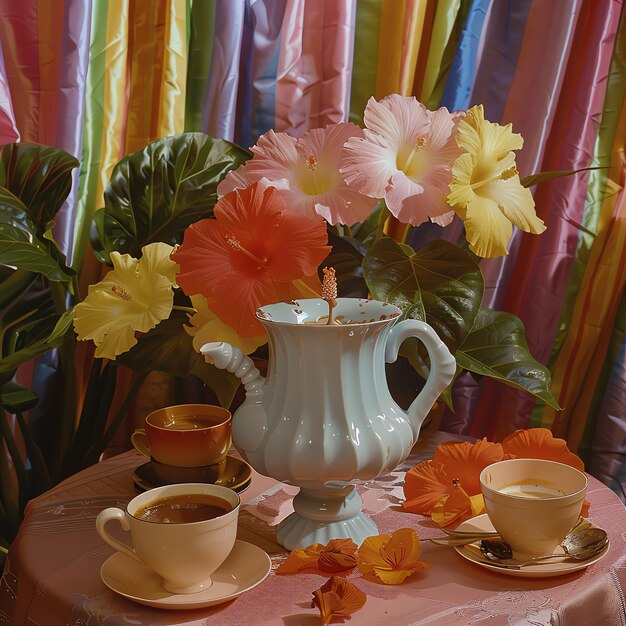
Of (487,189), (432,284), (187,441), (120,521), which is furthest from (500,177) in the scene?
(120,521)

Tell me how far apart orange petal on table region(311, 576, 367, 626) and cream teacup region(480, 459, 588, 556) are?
15 cm

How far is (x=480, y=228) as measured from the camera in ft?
3.18

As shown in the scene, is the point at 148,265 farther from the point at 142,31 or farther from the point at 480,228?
the point at 142,31

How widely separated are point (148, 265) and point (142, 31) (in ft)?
1.94

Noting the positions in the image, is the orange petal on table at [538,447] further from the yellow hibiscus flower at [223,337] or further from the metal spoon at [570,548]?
the yellow hibiscus flower at [223,337]

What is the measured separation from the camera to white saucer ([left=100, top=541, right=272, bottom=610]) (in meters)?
0.70

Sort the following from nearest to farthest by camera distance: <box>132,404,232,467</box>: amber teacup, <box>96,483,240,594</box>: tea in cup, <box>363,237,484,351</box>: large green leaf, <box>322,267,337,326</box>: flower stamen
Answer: <box>96,483,240,594</box>: tea in cup
<box>322,267,337,326</box>: flower stamen
<box>132,404,232,467</box>: amber teacup
<box>363,237,484,351</box>: large green leaf

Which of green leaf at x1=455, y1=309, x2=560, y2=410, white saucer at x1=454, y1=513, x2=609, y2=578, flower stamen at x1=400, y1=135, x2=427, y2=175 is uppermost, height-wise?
flower stamen at x1=400, y1=135, x2=427, y2=175

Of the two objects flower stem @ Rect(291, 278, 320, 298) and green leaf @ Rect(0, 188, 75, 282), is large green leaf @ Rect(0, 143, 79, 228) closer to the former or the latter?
green leaf @ Rect(0, 188, 75, 282)

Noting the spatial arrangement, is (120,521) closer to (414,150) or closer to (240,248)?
(240,248)

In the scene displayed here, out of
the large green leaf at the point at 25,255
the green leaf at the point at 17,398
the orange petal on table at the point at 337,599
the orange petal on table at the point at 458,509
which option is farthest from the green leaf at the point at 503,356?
the green leaf at the point at 17,398

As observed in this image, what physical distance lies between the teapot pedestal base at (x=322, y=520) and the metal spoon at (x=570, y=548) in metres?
0.13

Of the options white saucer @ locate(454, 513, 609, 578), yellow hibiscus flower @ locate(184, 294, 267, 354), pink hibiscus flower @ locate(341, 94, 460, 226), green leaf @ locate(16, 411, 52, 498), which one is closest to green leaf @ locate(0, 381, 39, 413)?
green leaf @ locate(16, 411, 52, 498)

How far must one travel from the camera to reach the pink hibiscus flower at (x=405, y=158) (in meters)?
0.94
